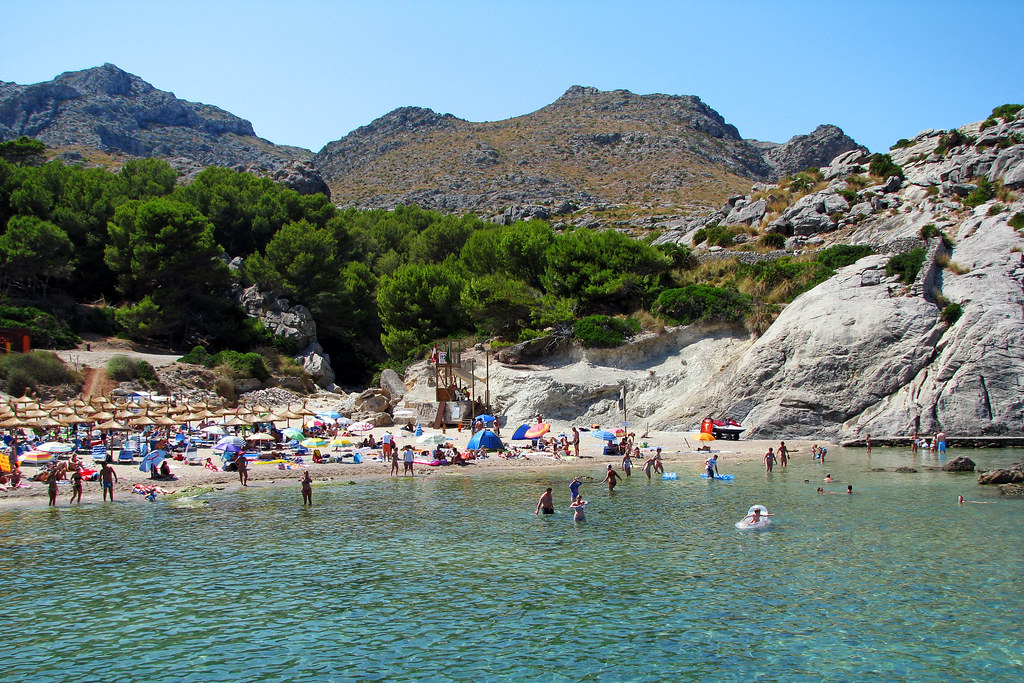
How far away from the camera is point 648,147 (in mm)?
123312

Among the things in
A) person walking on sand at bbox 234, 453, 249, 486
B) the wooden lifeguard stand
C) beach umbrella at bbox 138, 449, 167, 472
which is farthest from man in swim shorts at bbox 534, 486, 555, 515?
the wooden lifeguard stand

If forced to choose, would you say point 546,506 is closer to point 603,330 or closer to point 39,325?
point 603,330

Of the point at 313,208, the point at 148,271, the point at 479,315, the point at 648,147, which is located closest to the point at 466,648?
the point at 479,315

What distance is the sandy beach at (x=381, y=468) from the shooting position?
25.0 meters

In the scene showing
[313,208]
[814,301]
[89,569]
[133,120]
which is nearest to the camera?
[89,569]

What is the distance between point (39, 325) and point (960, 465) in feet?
176

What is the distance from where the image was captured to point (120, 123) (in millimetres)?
151750

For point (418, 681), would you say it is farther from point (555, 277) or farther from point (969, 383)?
point (555, 277)

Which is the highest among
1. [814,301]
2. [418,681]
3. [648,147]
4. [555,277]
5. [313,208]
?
[648,147]

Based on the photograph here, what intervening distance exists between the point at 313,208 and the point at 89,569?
57.3 metres

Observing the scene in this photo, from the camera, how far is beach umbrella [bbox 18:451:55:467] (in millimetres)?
28398

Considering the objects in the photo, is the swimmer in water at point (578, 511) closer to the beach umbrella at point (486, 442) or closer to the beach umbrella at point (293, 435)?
the beach umbrella at point (486, 442)

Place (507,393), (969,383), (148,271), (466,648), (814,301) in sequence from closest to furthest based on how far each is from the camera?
→ (466,648) → (969,383) → (814,301) → (507,393) → (148,271)

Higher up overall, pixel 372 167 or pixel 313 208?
pixel 372 167
